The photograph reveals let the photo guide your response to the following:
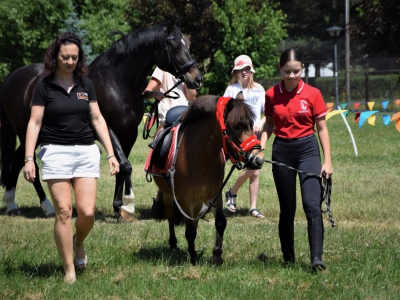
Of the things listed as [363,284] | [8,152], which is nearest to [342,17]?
[8,152]

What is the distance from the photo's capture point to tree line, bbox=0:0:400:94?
85.7 feet

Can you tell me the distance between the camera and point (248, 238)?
789cm

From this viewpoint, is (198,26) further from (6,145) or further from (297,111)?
(297,111)

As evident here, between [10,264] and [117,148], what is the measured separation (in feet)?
9.71

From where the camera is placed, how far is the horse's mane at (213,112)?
596 cm

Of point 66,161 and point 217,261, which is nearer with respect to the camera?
point 66,161

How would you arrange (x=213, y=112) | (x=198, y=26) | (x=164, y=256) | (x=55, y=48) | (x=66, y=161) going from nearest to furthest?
(x=66, y=161)
(x=55, y=48)
(x=213, y=112)
(x=164, y=256)
(x=198, y=26)

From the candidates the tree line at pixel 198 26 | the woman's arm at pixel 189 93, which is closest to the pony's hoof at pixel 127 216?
the woman's arm at pixel 189 93

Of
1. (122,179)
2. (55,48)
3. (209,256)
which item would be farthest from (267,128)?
(122,179)

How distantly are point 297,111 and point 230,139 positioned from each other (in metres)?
0.72

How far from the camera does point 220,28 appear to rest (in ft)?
123

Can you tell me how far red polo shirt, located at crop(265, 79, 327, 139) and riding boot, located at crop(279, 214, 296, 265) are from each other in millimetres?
867

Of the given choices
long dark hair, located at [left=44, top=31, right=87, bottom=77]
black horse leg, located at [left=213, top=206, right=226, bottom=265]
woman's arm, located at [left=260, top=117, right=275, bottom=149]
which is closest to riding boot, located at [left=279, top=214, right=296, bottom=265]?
black horse leg, located at [left=213, top=206, right=226, bottom=265]

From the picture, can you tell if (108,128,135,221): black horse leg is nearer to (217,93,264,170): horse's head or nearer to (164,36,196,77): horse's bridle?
(164,36,196,77): horse's bridle
